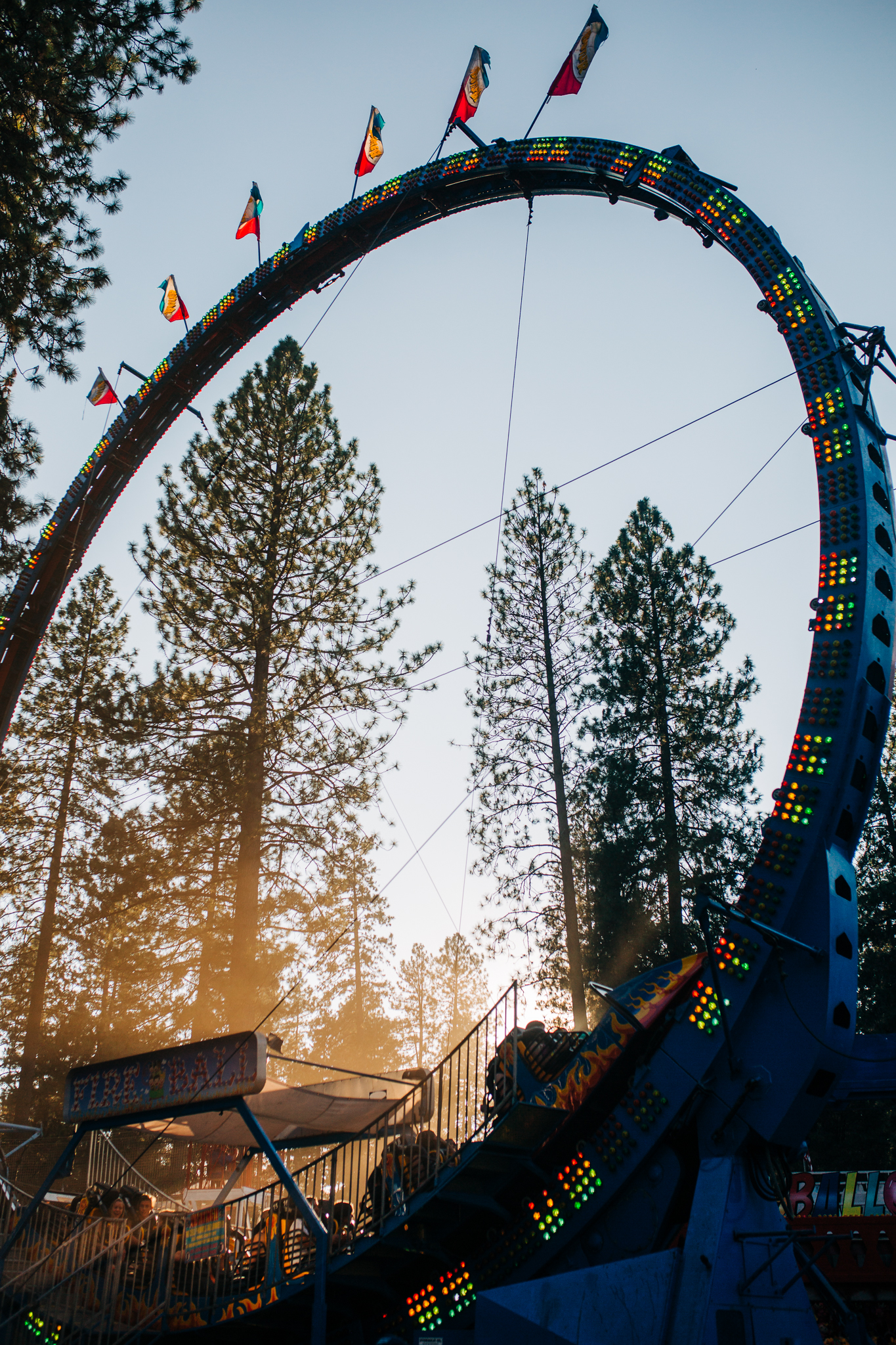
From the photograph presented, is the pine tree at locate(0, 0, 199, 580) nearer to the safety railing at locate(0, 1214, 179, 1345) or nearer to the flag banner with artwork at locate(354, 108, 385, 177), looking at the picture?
the flag banner with artwork at locate(354, 108, 385, 177)

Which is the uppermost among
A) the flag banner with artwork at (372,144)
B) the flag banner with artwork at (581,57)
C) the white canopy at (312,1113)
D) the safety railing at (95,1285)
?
the flag banner with artwork at (372,144)

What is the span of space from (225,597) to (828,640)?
56.1ft

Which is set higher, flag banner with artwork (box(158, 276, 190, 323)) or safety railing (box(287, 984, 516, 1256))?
flag banner with artwork (box(158, 276, 190, 323))

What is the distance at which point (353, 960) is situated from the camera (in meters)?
50.1

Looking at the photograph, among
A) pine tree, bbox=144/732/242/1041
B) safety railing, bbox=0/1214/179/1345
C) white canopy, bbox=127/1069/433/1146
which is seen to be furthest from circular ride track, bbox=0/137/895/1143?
pine tree, bbox=144/732/242/1041

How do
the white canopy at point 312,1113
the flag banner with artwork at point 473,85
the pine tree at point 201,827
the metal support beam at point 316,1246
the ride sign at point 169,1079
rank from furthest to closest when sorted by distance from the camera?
the pine tree at point 201,827 → the flag banner with artwork at point 473,85 → the white canopy at point 312,1113 → the ride sign at point 169,1079 → the metal support beam at point 316,1246

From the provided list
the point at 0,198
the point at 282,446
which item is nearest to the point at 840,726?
the point at 0,198

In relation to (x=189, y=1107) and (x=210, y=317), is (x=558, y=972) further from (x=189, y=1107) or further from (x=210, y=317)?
(x=210, y=317)

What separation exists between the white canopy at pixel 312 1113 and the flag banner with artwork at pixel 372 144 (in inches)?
525

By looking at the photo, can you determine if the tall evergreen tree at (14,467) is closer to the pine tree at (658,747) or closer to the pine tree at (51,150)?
the pine tree at (51,150)

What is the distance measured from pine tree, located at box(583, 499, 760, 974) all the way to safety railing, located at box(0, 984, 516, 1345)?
40.2 feet

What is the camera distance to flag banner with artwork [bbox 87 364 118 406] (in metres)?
17.7

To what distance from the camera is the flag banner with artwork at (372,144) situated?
14.3m

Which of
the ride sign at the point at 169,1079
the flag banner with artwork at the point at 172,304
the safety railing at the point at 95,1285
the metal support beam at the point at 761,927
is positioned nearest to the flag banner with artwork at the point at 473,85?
the flag banner with artwork at the point at 172,304
